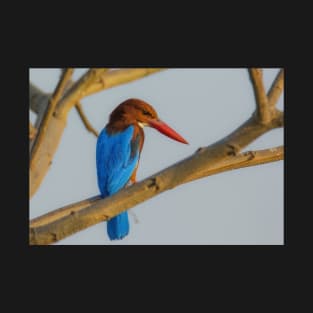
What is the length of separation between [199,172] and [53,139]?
2.37 feet

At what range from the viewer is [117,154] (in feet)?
9.55

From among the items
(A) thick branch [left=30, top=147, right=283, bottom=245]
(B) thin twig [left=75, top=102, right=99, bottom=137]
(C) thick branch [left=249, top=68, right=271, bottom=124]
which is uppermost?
(B) thin twig [left=75, top=102, right=99, bottom=137]

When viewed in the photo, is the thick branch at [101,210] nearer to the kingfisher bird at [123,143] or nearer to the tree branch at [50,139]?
the tree branch at [50,139]

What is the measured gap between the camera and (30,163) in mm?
2191

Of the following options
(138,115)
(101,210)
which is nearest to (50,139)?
(101,210)

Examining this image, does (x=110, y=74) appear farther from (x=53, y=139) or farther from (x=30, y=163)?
(x=30, y=163)

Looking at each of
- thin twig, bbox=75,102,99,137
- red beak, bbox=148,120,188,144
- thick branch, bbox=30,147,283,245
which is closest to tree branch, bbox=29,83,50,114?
thin twig, bbox=75,102,99,137

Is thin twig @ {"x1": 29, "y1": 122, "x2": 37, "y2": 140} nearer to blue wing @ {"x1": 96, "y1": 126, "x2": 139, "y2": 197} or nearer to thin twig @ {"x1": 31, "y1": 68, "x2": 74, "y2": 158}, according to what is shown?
thin twig @ {"x1": 31, "y1": 68, "x2": 74, "y2": 158}

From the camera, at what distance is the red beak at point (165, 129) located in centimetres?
284

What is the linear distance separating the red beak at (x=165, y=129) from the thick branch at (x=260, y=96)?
41.1 inches

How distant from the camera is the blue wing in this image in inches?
112

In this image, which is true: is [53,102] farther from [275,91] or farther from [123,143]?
[123,143]

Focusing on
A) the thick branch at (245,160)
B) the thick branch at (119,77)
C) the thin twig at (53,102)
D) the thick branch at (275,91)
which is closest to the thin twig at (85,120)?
the thick branch at (119,77)

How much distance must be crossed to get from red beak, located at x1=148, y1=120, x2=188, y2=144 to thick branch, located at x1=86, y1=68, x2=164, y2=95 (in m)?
0.31
